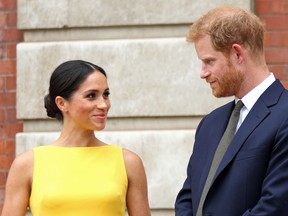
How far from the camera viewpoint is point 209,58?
3771mm

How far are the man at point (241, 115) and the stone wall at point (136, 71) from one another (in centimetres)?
180

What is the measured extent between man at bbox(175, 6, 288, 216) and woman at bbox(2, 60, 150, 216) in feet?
1.96

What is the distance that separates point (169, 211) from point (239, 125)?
6.41 feet

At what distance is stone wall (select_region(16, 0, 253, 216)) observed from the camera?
5.69m

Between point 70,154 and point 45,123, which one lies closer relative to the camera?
point 70,154

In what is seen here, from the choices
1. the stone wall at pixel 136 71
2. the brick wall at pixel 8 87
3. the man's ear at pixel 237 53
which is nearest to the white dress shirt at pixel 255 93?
the man's ear at pixel 237 53

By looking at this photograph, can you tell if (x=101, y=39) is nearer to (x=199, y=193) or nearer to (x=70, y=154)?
(x=70, y=154)

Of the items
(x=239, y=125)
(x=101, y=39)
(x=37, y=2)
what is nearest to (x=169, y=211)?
(x=101, y=39)

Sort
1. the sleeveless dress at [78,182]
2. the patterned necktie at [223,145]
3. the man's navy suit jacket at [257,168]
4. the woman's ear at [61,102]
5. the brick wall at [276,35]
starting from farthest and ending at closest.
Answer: the brick wall at [276,35]
the woman's ear at [61,102]
the sleeveless dress at [78,182]
the patterned necktie at [223,145]
the man's navy suit jacket at [257,168]

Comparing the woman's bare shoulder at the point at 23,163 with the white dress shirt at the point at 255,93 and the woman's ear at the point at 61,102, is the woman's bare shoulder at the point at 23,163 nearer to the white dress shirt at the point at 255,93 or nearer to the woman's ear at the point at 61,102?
the woman's ear at the point at 61,102

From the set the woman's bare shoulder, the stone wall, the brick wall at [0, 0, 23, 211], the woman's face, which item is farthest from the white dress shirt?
the brick wall at [0, 0, 23, 211]

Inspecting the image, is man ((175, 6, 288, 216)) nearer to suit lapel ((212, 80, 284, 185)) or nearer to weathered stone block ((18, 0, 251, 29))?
suit lapel ((212, 80, 284, 185))

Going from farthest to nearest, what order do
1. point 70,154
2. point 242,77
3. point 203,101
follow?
point 203,101 < point 70,154 < point 242,77

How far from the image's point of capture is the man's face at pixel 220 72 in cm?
375
